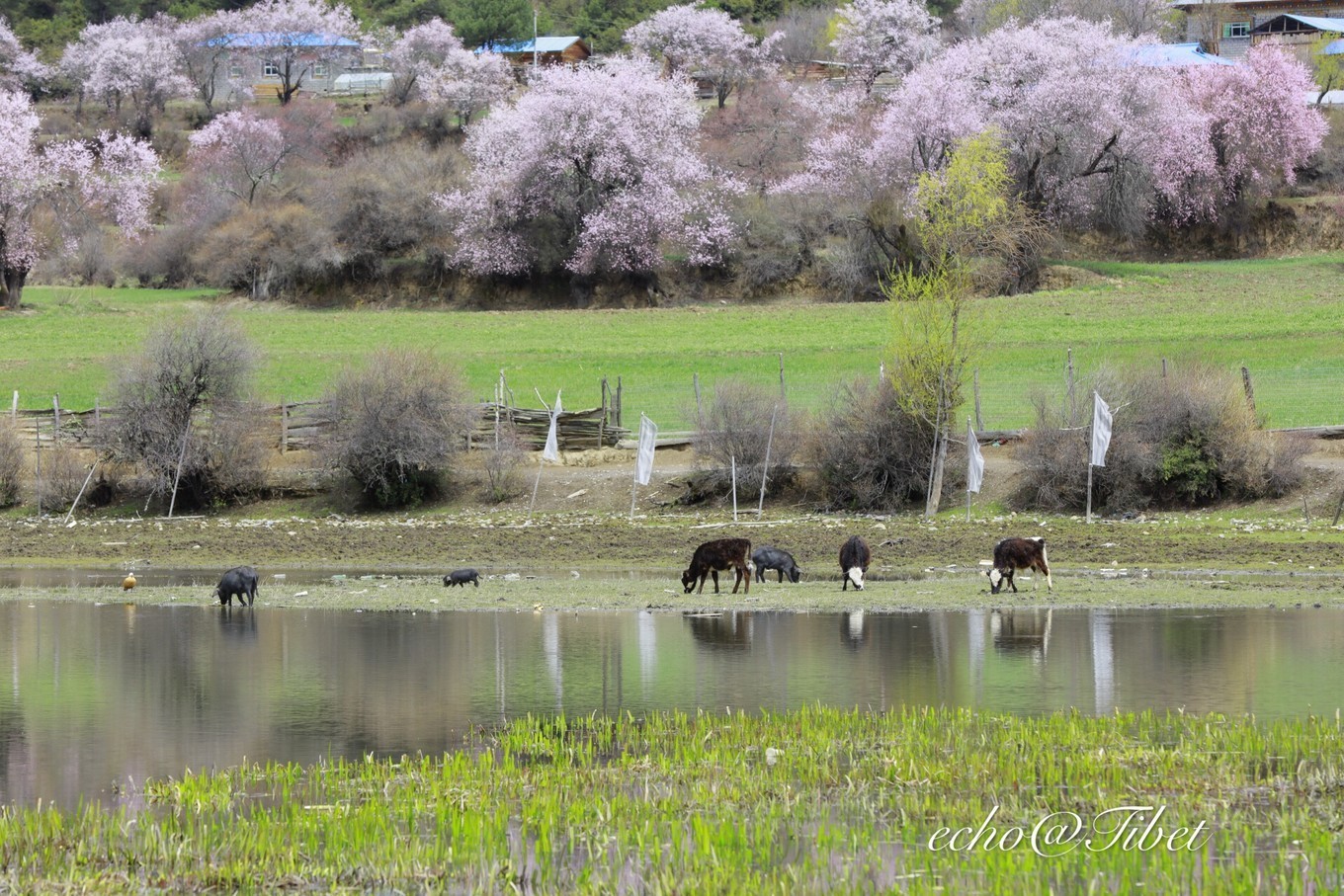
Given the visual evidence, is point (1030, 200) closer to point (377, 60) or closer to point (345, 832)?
point (345, 832)

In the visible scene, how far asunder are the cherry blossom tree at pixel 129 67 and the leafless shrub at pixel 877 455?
86.6m

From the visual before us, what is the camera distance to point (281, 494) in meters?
39.6

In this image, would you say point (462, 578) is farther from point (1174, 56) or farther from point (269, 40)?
point (269, 40)

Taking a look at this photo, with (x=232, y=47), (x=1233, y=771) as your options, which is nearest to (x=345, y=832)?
(x=1233, y=771)

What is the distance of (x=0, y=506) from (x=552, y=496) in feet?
43.7

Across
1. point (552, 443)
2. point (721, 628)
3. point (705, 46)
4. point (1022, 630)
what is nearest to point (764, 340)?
point (552, 443)

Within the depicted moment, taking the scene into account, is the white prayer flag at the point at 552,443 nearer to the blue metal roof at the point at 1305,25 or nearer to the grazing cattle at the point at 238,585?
the grazing cattle at the point at 238,585

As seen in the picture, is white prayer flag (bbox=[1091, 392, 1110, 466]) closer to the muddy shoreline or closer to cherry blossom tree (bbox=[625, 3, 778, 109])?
the muddy shoreline

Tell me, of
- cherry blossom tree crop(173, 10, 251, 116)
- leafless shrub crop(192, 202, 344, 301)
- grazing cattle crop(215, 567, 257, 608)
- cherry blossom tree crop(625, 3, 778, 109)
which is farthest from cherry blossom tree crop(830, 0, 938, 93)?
grazing cattle crop(215, 567, 257, 608)

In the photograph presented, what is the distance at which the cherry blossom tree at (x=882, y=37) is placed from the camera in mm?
102188

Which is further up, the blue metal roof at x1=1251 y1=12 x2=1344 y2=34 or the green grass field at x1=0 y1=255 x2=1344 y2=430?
the blue metal roof at x1=1251 y1=12 x2=1344 y2=34

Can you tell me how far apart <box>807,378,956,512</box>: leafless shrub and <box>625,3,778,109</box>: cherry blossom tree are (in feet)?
249

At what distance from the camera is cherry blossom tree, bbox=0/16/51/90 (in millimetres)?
117688

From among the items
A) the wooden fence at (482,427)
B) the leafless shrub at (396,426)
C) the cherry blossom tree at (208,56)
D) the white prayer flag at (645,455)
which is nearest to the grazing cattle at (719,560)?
the white prayer flag at (645,455)
